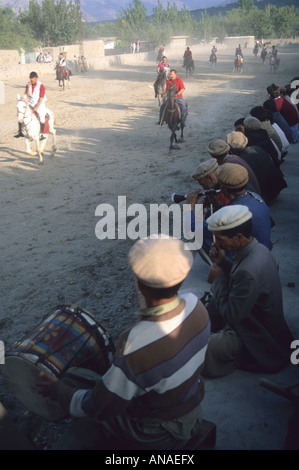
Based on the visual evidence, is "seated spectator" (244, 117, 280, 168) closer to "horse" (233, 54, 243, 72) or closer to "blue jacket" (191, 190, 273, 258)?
"blue jacket" (191, 190, 273, 258)

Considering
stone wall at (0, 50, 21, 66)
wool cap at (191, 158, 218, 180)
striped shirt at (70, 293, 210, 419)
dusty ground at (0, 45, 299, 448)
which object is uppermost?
stone wall at (0, 50, 21, 66)

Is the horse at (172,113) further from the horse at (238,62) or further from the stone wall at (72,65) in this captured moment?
the stone wall at (72,65)

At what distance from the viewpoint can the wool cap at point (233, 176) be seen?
4.48m

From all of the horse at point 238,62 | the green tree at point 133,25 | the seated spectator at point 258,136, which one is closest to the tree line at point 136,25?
the green tree at point 133,25

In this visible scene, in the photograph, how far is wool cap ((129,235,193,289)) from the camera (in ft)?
7.32

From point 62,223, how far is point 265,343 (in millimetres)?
5540

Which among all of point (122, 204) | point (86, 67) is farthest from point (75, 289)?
point (86, 67)

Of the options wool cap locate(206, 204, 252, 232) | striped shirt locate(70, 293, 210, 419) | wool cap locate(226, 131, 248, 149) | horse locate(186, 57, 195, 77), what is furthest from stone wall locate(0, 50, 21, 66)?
striped shirt locate(70, 293, 210, 419)

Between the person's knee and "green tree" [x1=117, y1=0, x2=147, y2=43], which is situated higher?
"green tree" [x1=117, y1=0, x2=147, y2=43]

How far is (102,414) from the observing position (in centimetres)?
236

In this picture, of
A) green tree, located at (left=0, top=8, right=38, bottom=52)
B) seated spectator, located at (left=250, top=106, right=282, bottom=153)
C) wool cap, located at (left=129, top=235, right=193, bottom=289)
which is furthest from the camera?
green tree, located at (left=0, top=8, right=38, bottom=52)

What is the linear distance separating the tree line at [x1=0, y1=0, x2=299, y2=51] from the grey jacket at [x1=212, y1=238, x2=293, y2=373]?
184 feet

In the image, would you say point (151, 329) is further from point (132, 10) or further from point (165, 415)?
point (132, 10)

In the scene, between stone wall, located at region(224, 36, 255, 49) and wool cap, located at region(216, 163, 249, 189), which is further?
stone wall, located at region(224, 36, 255, 49)
